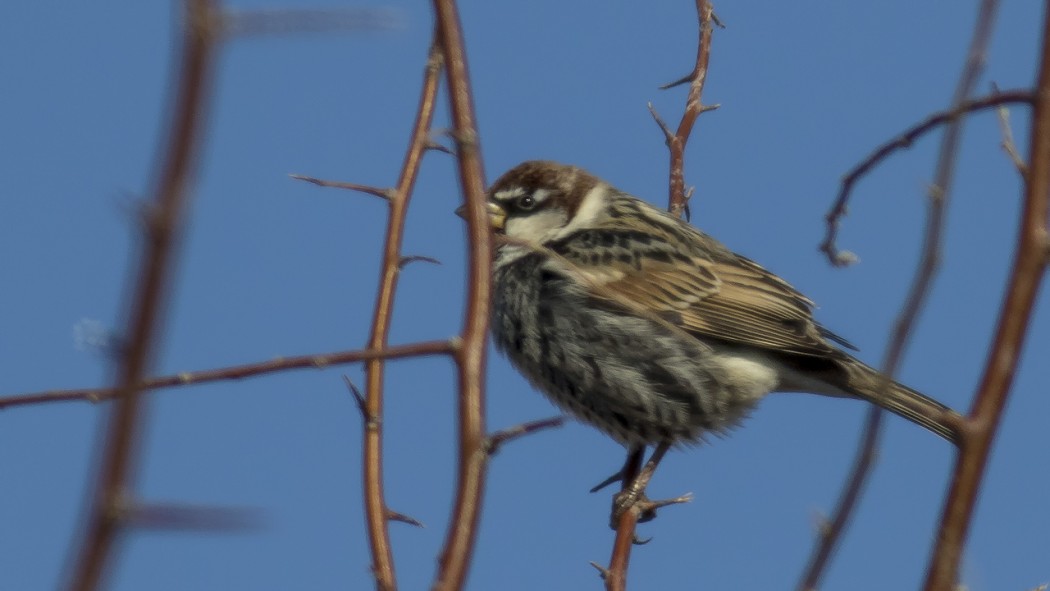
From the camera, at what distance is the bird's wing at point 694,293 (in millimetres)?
5641

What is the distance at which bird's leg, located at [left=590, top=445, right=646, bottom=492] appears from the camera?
5.34m

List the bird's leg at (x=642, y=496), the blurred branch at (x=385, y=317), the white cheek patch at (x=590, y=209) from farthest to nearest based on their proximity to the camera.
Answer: the white cheek patch at (x=590, y=209)
the bird's leg at (x=642, y=496)
the blurred branch at (x=385, y=317)

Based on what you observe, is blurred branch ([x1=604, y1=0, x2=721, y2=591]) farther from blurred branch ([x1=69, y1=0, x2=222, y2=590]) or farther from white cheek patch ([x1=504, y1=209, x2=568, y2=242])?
blurred branch ([x1=69, y1=0, x2=222, y2=590])

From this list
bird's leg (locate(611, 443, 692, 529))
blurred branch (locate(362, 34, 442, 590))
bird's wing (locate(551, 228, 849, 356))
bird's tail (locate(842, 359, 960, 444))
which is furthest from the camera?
bird's wing (locate(551, 228, 849, 356))

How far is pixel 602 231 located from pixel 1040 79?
14.7ft

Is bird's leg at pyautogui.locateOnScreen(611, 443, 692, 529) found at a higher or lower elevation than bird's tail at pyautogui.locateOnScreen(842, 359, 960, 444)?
lower

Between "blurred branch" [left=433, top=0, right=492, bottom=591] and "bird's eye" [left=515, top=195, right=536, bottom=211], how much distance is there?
13.9 ft


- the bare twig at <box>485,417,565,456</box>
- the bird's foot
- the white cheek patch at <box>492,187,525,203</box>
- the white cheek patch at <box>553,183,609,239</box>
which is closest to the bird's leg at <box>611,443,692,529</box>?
the bird's foot

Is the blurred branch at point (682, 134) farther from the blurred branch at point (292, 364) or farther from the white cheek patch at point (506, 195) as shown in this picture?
the blurred branch at point (292, 364)

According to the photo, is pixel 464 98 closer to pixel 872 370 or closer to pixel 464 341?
pixel 464 341

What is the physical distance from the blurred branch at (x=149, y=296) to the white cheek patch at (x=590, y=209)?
509 centimetres

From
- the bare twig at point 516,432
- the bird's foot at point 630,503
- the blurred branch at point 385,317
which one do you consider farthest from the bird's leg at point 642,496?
the bare twig at point 516,432

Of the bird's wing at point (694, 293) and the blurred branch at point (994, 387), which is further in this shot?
the bird's wing at point (694, 293)

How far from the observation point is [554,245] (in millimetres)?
5727
